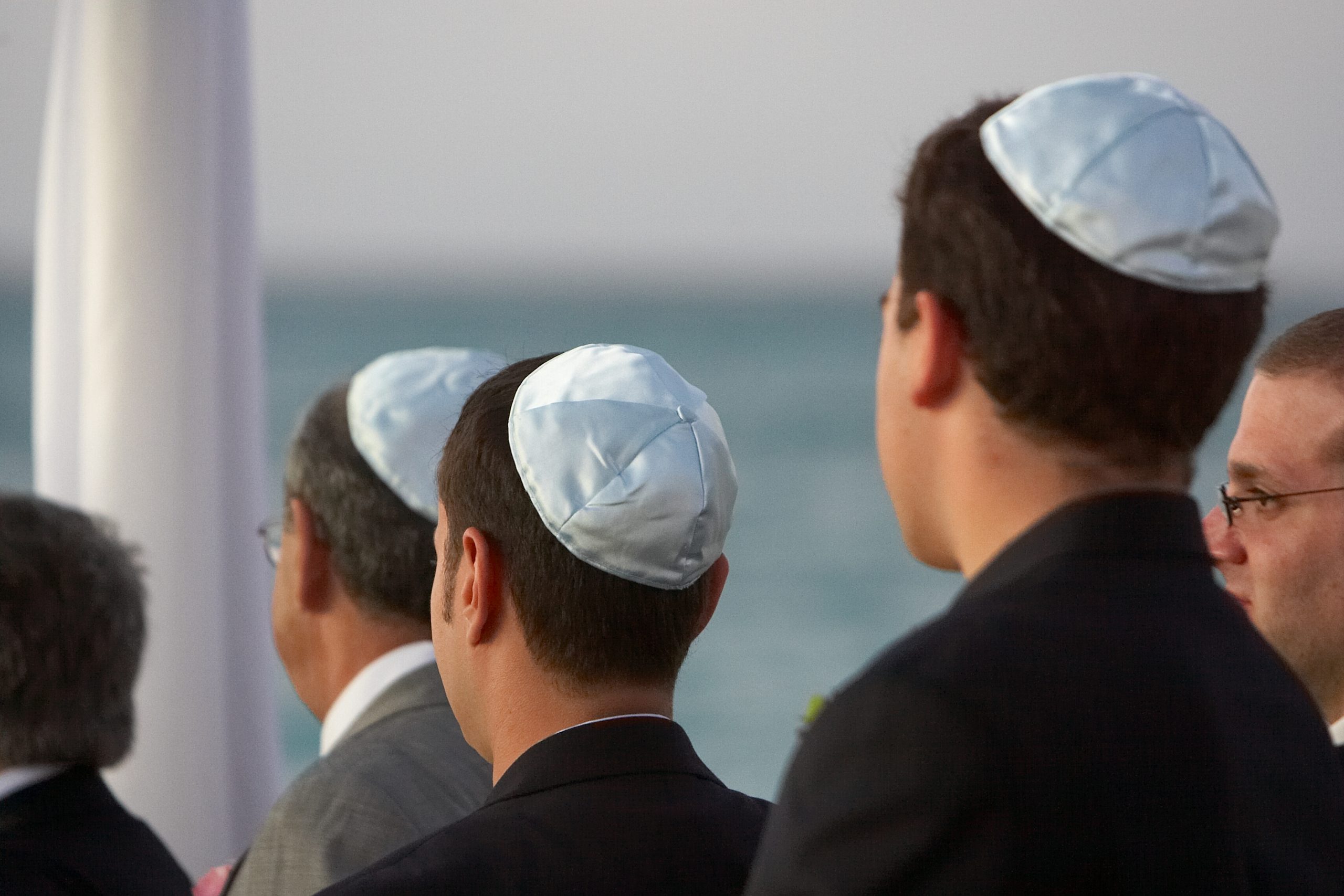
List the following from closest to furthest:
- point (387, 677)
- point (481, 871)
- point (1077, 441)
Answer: point (1077, 441), point (481, 871), point (387, 677)

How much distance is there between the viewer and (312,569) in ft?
8.33

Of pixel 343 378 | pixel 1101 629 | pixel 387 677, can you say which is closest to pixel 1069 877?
pixel 1101 629

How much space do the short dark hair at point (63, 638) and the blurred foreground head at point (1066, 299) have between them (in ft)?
6.14

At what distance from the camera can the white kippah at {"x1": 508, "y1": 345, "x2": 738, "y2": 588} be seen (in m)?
1.58

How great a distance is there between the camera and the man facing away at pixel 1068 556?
3.16 ft

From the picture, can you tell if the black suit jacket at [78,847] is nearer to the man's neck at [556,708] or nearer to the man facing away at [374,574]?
the man facing away at [374,574]

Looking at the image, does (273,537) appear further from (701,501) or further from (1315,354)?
(1315,354)

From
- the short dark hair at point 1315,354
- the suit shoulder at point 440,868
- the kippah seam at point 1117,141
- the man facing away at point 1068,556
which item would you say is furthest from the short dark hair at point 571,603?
the short dark hair at point 1315,354

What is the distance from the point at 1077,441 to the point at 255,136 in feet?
9.66

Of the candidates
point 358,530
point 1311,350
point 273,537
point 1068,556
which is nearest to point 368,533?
point 358,530

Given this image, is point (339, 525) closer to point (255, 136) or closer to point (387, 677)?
point (387, 677)

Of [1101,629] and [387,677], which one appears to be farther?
[387,677]

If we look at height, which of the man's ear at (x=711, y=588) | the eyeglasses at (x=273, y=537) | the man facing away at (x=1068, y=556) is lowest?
the eyeglasses at (x=273, y=537)

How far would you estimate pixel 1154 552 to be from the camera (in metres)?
1.08
